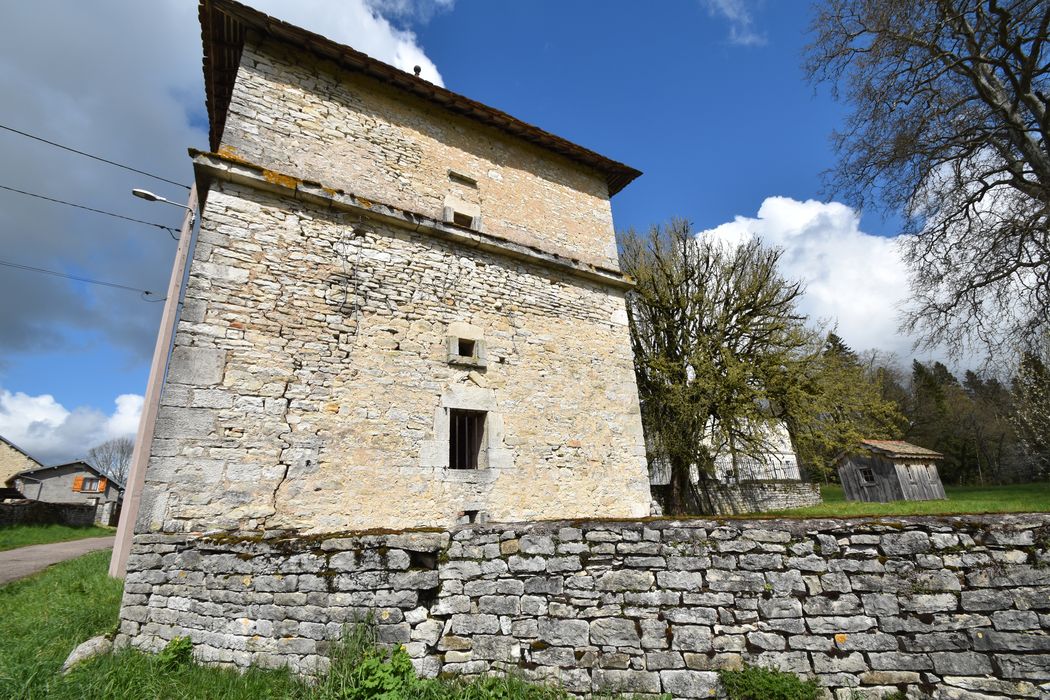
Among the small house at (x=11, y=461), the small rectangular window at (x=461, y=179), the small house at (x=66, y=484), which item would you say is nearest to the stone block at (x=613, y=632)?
the small rectangular window at (x=461, y=179)

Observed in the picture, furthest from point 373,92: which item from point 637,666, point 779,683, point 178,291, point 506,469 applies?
point 779,683

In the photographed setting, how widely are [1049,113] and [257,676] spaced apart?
1227 centimetres

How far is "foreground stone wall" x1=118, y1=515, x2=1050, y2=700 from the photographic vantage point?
10.4 ft

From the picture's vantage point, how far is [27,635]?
4992 mm

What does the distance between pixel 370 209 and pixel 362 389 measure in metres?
2.85

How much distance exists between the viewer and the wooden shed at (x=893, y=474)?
17672 millimetres

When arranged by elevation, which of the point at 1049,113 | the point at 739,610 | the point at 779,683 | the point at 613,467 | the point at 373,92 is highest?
the point at 373,92

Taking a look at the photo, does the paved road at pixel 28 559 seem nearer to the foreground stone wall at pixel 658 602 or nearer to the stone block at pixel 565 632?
the foreground stone wall at pixel 658 602

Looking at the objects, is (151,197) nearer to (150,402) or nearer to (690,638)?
(150,402)

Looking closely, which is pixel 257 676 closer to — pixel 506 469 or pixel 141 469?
pixel 506 469

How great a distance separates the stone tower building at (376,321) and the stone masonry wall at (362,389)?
0.03 metres

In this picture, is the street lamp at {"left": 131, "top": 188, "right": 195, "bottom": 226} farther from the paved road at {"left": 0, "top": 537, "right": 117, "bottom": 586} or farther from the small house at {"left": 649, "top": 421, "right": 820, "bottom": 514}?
the small house at {"left": 649, "top": 421, "right": 820, "bottom": 514}

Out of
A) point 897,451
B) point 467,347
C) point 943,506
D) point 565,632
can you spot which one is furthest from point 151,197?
point 897,451

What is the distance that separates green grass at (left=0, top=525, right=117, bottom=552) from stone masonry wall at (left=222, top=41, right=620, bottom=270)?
712 inches
